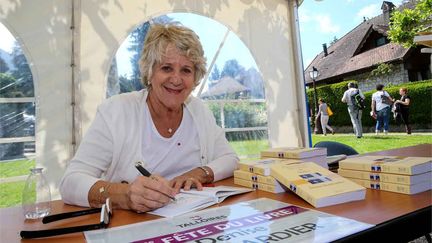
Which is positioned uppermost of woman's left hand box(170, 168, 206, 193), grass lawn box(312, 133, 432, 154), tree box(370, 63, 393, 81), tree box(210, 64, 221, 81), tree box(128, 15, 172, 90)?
tree box(370, 63, 393, 81)

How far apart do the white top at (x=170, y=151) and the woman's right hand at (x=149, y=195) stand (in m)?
0.43

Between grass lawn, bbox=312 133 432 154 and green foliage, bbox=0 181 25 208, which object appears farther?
grass lawn, bbox=312 133 432 154

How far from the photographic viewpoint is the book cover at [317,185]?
0.80 metres

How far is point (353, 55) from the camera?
60.2 ft

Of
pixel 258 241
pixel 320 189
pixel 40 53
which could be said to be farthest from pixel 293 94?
pixel 258 241

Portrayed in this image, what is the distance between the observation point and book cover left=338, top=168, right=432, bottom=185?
85 centimetres

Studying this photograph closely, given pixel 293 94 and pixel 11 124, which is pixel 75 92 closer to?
pixel 11 124

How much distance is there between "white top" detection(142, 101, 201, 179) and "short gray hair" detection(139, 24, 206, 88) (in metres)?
0.21

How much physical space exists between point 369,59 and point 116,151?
1765cm

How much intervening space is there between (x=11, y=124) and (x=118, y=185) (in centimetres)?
225

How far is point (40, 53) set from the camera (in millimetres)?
2809

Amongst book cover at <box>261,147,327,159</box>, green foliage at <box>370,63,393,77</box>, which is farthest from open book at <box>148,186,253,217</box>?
green foliage at <box>370,63,393,77</box>

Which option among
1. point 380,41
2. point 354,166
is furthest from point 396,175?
point 380,41

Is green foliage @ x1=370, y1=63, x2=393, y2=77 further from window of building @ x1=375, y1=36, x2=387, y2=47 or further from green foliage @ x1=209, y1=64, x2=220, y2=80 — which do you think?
green foliage @ x1=209, y1=64, x2=220, y2=80
